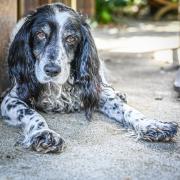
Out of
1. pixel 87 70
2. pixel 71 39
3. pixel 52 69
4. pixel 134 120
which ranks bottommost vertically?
pixel 134 120

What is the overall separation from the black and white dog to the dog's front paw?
0.60 ft

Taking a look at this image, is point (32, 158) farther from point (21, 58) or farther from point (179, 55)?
point (179, 55)

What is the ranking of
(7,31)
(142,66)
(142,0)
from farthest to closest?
(142,0)
(142,66)
(7,31)

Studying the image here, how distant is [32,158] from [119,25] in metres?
10.3

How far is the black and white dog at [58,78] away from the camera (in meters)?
4.04

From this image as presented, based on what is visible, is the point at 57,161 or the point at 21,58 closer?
the point at 57,161

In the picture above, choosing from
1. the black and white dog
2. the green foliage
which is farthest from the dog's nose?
the green foliage

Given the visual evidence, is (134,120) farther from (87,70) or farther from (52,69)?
(52,69)

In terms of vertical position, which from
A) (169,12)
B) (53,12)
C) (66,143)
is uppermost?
(53,12)

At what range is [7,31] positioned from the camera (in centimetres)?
498

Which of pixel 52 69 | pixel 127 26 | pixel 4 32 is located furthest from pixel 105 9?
pixel 52 69

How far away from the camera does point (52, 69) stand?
400cm

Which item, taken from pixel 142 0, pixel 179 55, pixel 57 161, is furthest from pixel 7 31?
pixel 142 0

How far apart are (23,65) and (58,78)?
1.26 feet
